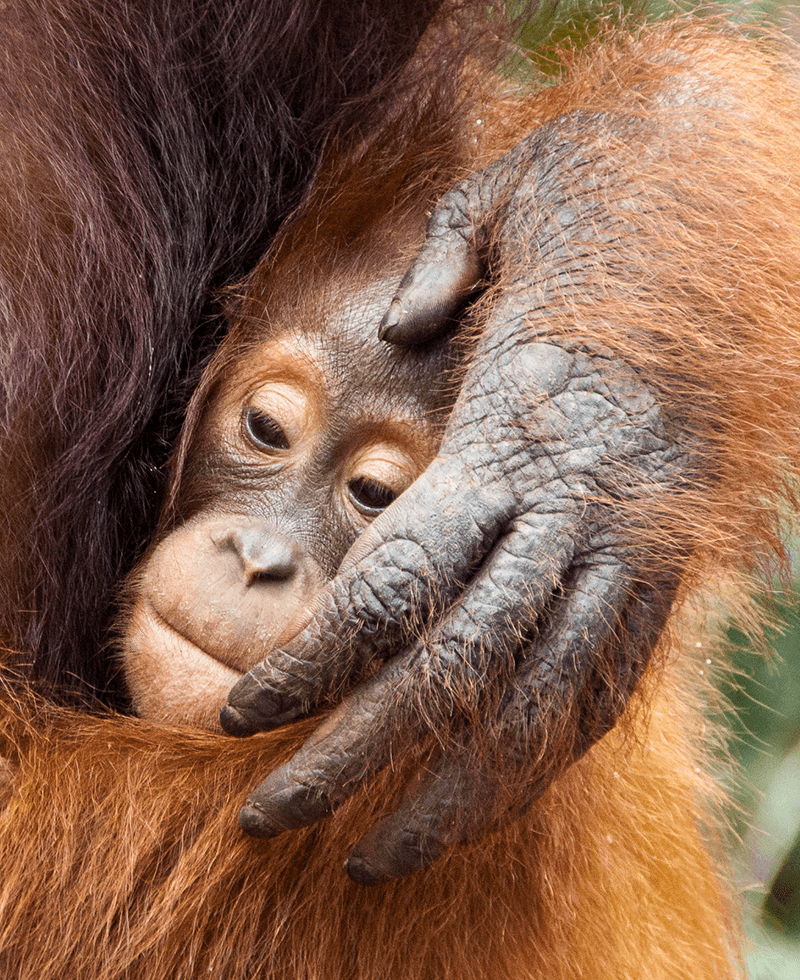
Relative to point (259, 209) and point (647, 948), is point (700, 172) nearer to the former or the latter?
point (259, 209)

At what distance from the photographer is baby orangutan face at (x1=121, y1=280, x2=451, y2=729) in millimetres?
853

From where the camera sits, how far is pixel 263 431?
955mm

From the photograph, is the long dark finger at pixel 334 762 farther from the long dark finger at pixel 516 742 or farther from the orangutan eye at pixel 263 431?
the orangutan eye at pixel 263 431

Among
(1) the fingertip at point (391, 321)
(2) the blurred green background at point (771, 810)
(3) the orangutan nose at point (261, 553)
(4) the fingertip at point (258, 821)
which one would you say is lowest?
(2) the blurred green background at point (771, 810)

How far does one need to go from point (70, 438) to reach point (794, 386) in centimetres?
63

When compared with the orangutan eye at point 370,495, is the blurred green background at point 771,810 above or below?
below

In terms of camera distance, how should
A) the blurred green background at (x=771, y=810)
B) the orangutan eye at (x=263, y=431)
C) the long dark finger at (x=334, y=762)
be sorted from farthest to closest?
the blurred green background at (x=771, y=810) < the orangutan eye at (x=263, y=431) < the long dark finger at (x=334, y=762)

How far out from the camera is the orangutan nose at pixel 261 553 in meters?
0.85

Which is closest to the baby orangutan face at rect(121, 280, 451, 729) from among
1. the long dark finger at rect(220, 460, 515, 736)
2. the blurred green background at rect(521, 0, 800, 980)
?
the long dark finger at rect(220, 460, 515, 736)

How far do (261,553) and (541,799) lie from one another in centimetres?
32

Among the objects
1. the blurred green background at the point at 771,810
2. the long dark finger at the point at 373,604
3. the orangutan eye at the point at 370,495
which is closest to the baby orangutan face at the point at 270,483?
the orangutan eye at the point at 370,495

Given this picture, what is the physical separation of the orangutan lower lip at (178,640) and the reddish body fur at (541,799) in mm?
74

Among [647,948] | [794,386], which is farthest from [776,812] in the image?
[794,386]

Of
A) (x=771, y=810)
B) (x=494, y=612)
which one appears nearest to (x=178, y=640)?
(x=494, y=612)
